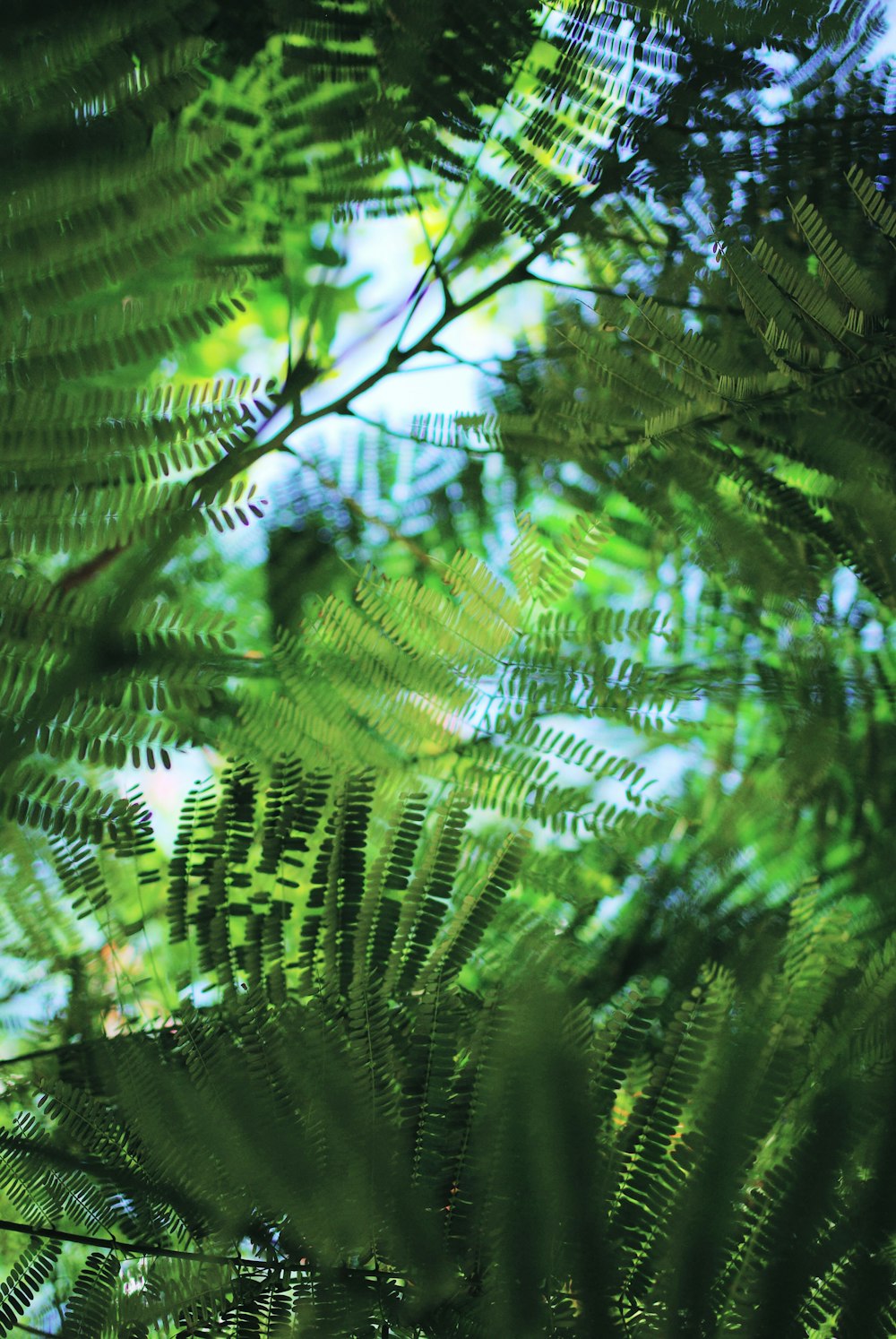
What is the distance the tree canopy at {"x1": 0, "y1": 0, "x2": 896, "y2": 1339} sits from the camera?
0.36 meters

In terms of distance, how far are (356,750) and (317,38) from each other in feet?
1.71

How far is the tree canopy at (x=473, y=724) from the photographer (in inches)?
14.0

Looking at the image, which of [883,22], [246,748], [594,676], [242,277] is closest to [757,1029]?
[594,676]

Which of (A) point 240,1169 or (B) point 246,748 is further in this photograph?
(B) point 246,748

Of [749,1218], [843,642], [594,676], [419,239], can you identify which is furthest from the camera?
[419,239]

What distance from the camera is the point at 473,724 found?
0.47 meters

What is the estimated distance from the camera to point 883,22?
1.87 ft

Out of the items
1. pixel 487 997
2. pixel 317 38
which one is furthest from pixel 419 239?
pixel 487 997

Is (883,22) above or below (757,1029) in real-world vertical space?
above

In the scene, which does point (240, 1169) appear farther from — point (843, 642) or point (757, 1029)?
point (843, 642)

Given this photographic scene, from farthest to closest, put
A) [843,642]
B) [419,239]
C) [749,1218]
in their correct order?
[419,239] < [843,642] < [749,1218]

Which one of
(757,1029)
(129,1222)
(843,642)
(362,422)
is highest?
(362,422)

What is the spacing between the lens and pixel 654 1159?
360mm

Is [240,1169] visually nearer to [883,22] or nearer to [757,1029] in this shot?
[757,1029]
